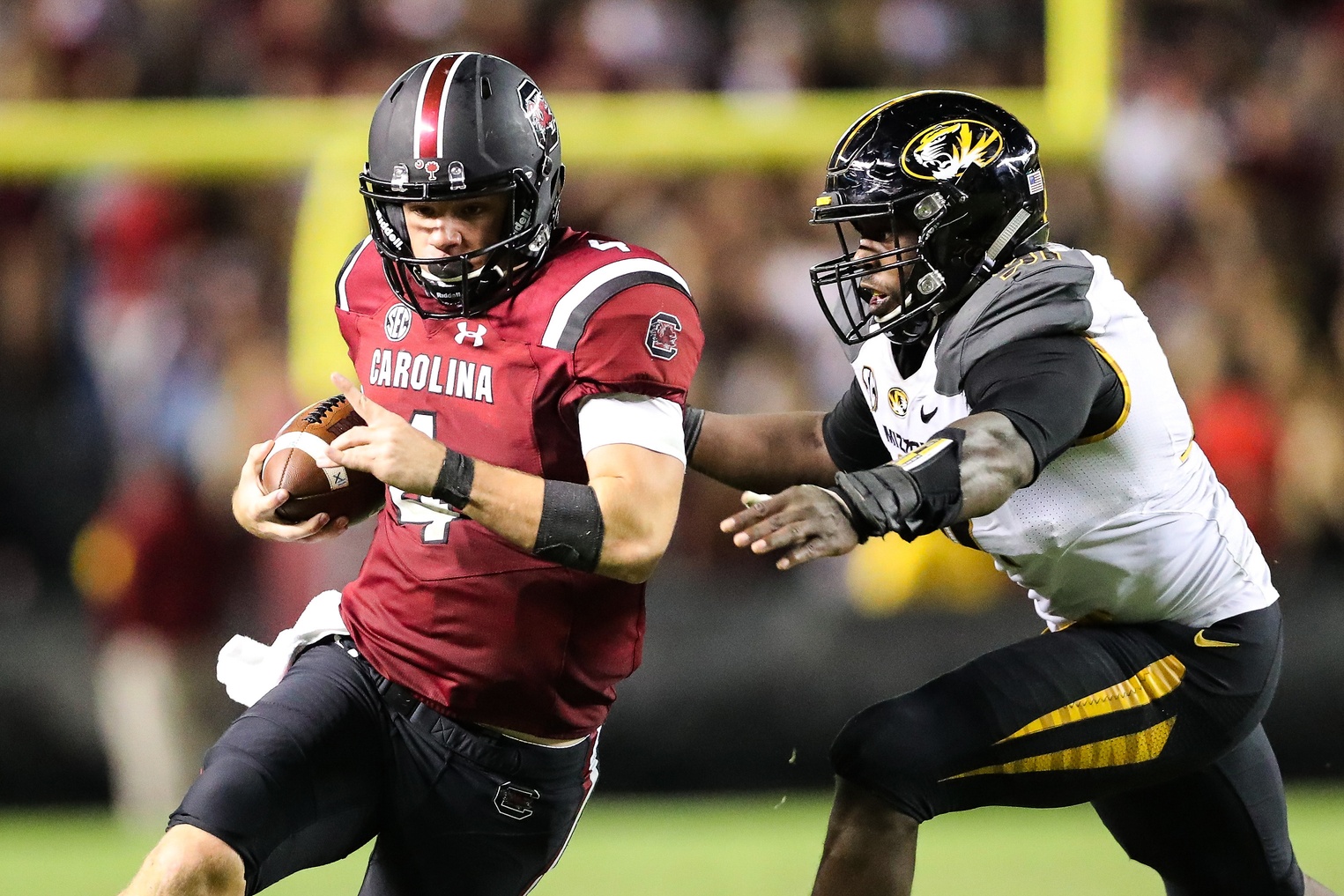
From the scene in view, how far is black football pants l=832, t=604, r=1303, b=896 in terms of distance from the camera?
298cm

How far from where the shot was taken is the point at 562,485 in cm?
278

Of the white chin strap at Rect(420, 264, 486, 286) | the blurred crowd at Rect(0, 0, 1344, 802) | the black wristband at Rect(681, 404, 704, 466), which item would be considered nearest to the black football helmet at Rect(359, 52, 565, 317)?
the white chin strap at Rect(420, 264, 486, 286)

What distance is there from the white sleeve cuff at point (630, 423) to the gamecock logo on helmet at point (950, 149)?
0.68 m

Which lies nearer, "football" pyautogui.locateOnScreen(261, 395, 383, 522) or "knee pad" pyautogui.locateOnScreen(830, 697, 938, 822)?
"knee pad" pyautogui.locateOnScreen(830, 697, 938, 822)

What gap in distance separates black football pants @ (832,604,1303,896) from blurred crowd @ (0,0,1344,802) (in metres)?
3.17

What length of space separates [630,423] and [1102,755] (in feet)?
3.39

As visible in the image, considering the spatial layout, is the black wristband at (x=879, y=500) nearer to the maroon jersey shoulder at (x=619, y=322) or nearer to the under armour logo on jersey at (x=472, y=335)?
the maroon jersey shoulder at (x=619, y=322)

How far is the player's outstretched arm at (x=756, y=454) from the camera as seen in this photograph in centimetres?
370

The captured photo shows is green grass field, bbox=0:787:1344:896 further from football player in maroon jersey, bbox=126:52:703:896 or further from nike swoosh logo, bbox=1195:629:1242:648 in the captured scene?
football player in maroon jersey, bbox=126:52:703:896

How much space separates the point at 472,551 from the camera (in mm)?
3018

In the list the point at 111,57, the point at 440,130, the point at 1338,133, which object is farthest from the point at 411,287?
the point at 1338,133

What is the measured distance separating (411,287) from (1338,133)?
578 cm

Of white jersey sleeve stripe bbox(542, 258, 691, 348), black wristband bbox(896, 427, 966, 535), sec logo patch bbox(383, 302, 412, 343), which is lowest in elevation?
black wristband bbox(896, 427, 966, 535)

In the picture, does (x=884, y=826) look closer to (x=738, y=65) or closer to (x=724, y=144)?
(x=724, y=144)
